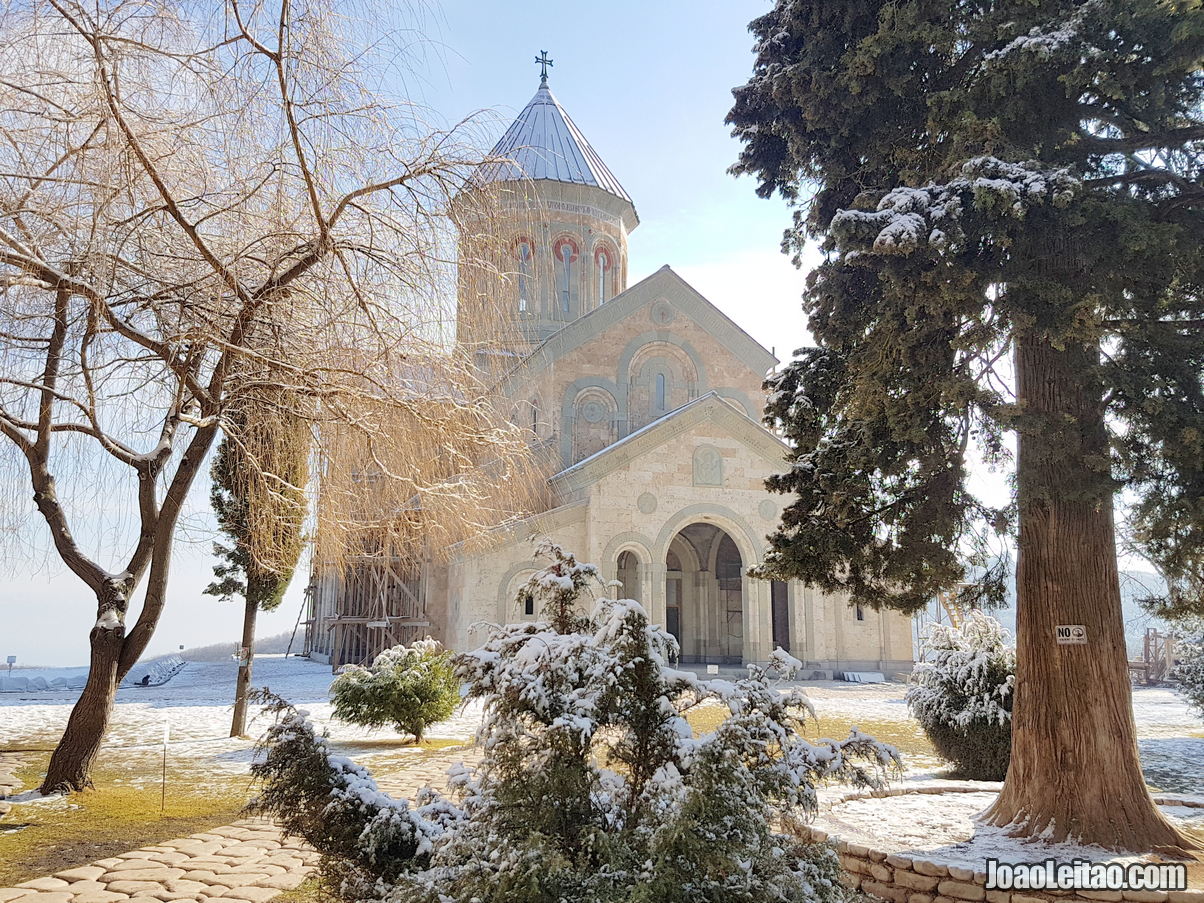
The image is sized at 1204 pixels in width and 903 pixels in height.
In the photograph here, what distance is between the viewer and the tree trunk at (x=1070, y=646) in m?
5.31

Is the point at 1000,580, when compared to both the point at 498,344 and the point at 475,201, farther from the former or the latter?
the point at 475,201

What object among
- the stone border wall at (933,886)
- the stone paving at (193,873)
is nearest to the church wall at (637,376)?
the stone paving at (193,873)

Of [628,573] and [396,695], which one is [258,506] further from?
[628,573]

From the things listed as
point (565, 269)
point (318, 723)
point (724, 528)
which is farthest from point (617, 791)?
point (565, 269)

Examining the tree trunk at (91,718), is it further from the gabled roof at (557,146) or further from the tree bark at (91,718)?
the gabled roof at (557,146)

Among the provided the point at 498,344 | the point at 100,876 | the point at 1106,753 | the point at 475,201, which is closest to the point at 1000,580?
the point at 1106,753

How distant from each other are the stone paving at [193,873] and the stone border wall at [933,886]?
3.46 metres

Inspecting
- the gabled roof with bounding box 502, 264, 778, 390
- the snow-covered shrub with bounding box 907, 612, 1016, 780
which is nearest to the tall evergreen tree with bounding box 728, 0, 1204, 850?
the snow-covered shrub with bounding box 907, 612, 1016, 780

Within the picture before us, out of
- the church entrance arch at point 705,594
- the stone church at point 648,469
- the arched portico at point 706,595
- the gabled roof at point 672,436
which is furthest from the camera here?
the church entrance arch at point 705,594

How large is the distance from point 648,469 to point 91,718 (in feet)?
46.3

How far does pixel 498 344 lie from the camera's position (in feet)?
22.0

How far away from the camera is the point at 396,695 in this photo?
36.8 ft

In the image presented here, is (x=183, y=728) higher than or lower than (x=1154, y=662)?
lower

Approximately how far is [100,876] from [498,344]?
4497 millimetres
